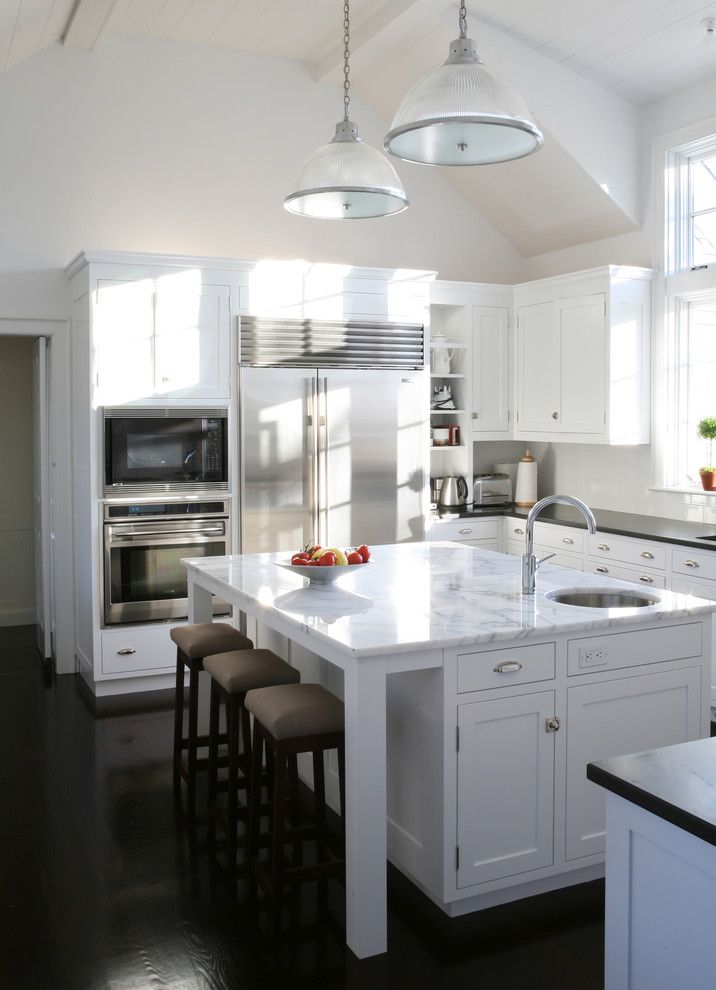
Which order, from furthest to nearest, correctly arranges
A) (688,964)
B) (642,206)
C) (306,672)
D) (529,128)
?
(642,206) < (306,672) < (529,128) < (688,964)

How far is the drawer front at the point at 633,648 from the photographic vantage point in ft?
9.95

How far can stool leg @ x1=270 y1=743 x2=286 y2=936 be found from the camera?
2898mm

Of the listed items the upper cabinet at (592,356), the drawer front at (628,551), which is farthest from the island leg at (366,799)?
the upper cabinet at (592,356)

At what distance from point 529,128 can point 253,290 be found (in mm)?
2985

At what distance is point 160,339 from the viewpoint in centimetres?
534

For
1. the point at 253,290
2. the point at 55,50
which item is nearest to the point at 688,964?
the point at 253,290

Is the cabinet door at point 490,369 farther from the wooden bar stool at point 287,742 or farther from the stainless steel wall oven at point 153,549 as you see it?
the wooden bar stool at point 287,742

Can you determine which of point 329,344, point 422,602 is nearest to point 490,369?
point 329,344

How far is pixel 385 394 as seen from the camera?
5.92 meters

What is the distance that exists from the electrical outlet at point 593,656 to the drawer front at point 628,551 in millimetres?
2050

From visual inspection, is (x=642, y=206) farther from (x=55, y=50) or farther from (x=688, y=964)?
(x=688, y=964)

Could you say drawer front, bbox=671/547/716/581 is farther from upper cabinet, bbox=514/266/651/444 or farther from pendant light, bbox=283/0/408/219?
pendant light, bbox=283/0/408/219

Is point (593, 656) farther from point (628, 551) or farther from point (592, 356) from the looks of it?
point (592, 356)

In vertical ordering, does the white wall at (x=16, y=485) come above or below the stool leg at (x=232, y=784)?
above
